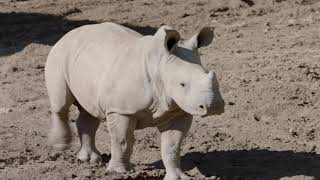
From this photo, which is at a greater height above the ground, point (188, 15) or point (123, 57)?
point (123, 57)

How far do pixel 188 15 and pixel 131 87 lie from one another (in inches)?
303

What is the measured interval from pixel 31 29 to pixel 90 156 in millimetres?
6119

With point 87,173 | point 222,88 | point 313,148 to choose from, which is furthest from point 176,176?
point 222,88

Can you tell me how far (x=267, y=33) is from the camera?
12.2m

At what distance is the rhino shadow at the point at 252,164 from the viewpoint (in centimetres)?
671

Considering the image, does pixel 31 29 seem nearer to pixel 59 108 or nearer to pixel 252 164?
pixel 59 108

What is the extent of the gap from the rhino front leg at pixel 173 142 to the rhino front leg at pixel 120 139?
0.24m

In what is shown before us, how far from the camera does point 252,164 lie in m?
6.99

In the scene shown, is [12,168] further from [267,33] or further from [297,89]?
[267,33]

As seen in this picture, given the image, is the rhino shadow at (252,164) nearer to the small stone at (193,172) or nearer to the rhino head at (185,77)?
the small stone at (193,172)

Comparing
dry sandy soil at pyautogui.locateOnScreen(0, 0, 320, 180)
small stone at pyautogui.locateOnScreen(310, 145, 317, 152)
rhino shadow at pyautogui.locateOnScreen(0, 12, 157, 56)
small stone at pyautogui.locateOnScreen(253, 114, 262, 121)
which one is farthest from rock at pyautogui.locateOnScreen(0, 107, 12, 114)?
small stone at pyautogui.locateOnScreen(310, 145, 317, 152)

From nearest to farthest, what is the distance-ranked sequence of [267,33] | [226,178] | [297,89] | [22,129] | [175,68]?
[175,68] → [226,178] → [22,129] → [297,89] → [267,33]

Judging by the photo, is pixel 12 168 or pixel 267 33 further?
pixel 267 33

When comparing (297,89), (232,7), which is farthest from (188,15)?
(297,89)
